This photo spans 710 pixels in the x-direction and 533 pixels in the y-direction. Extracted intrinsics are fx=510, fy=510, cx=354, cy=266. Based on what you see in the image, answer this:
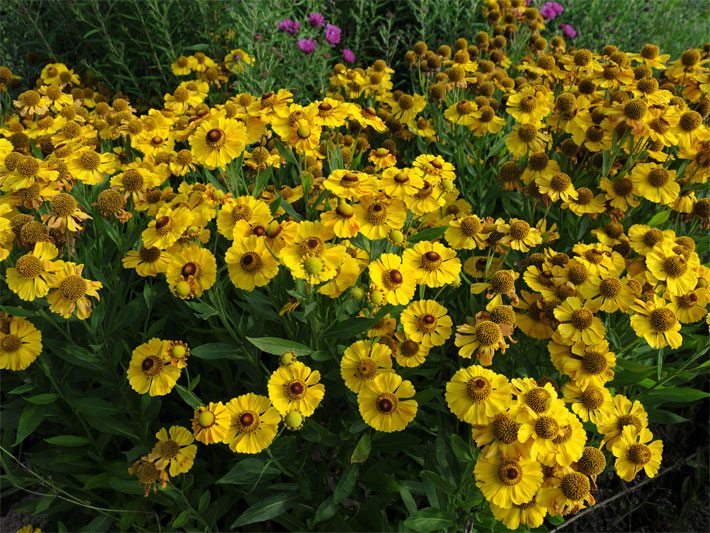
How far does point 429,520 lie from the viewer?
1.51m

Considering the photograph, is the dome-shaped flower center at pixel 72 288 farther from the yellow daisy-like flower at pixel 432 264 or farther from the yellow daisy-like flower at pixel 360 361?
the yellow daisy-like flower at pixel 432 264

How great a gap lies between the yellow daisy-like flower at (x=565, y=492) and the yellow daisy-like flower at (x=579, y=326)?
14.9 inches

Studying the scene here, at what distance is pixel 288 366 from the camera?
1.46 meters

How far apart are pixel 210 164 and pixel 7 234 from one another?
0.68 meters

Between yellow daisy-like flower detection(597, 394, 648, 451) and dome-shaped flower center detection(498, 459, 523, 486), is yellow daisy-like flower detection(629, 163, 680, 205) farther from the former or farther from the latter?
dome-shaped flower center detection(498, 459, 523, 486)

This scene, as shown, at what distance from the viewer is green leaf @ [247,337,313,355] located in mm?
1450

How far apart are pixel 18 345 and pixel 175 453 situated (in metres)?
0.60

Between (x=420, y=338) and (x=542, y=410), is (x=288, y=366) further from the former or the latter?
(x=542, y=410)

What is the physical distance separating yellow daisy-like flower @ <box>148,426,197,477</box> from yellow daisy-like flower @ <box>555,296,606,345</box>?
1.17 m

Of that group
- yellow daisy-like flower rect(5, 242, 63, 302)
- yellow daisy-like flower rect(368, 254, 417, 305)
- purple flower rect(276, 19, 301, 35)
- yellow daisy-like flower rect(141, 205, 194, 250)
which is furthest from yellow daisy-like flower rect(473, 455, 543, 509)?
purple flower rect(276, 19, 301, 35)

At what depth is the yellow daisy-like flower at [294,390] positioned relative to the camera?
1.43 metres

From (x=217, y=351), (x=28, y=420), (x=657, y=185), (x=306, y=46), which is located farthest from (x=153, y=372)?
(x=306, y=46)

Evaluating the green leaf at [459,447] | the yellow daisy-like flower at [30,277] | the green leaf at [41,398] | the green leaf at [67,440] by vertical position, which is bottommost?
the green leaf at [67,440]

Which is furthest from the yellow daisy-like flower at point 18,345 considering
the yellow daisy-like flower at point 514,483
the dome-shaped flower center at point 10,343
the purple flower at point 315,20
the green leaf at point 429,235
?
the purple flower at point 315,20
